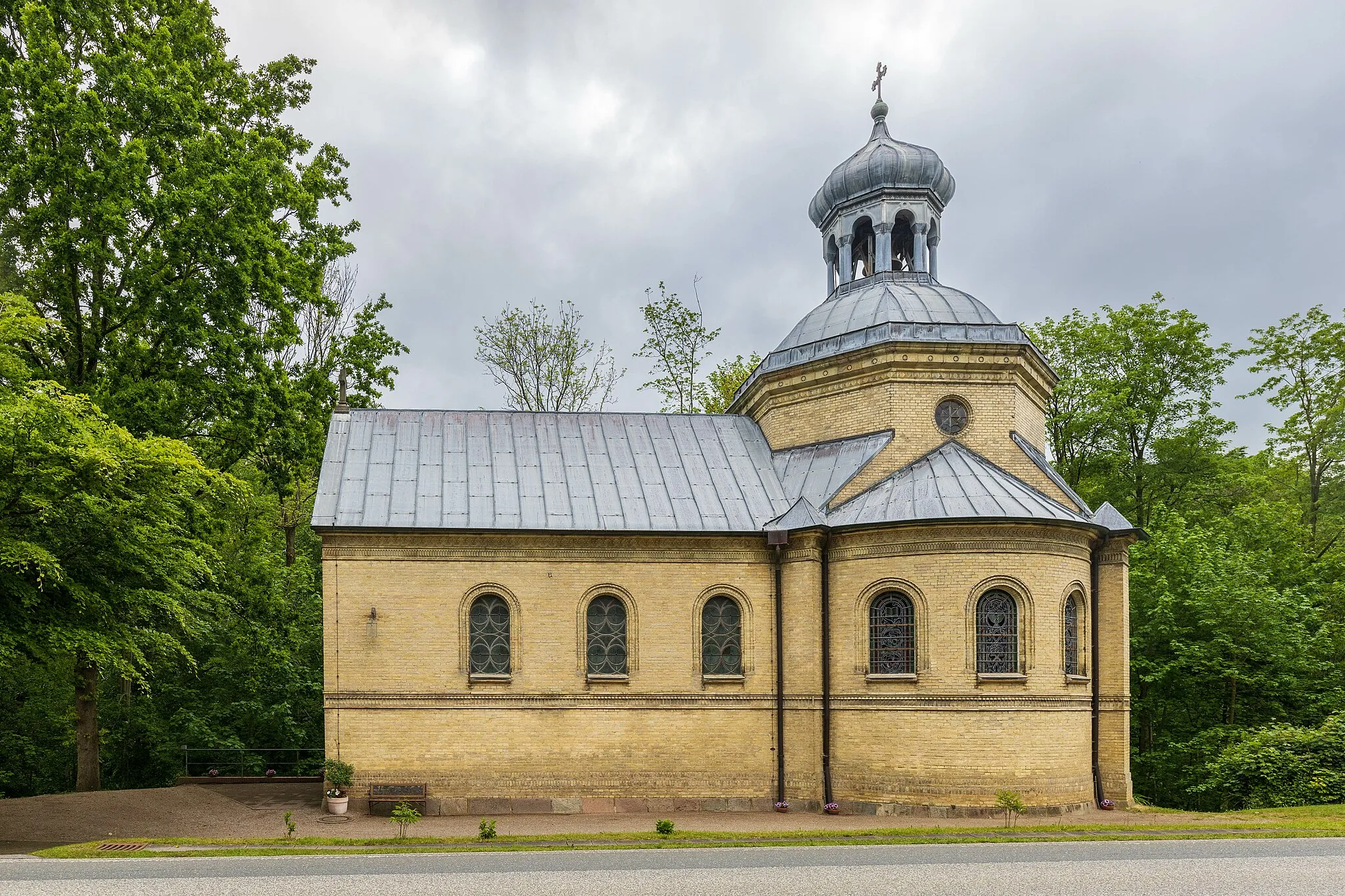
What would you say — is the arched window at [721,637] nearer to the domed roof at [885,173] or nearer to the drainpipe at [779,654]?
the drainpipe at [779,654]

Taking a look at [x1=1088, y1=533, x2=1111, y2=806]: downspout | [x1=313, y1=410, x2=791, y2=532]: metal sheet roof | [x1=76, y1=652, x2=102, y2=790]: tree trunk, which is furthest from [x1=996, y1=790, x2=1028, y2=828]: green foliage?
[x1=76, y1=652, x2=102, y2=790]: tree trunk

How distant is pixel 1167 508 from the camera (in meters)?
28.6

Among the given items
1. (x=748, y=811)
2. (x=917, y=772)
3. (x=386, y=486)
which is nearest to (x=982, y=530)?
(x=917, y=772)

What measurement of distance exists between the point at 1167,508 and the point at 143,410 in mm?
28446

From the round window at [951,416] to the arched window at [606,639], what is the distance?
7430 mm

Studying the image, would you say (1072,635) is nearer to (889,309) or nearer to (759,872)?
(889,309)

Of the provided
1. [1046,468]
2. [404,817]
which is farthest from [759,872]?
[1046,468]

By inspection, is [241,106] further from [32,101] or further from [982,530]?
[982,530]

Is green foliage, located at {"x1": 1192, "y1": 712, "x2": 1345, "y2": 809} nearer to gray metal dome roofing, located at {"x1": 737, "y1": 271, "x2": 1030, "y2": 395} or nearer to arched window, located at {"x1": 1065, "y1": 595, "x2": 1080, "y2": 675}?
arched window, located at {"x1": 1065, "y1": 595, "x2": 1080, "y2": 675}

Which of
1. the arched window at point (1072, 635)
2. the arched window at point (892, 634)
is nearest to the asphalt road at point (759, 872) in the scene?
the arched window at point (892, 634)

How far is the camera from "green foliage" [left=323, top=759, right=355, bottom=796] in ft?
52.0

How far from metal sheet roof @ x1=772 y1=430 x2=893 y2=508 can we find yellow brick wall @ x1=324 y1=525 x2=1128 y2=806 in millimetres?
1440

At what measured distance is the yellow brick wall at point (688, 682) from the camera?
1570 cm

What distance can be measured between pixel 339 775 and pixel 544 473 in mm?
6648
